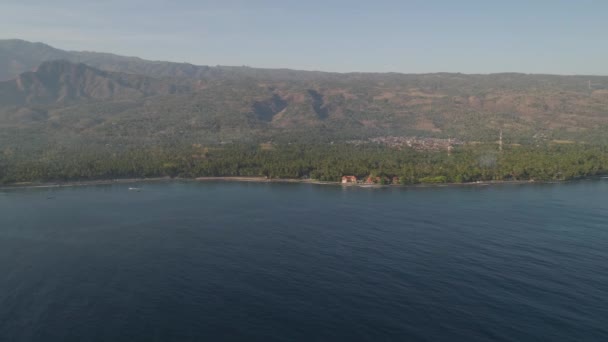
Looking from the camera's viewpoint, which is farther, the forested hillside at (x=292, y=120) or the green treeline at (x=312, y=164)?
the forested hillside at (x=292, y=120)

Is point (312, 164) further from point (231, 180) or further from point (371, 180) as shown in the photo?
point (231, 180)

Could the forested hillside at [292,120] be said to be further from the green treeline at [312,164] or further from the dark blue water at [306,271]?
the dark blue water at [306,271]

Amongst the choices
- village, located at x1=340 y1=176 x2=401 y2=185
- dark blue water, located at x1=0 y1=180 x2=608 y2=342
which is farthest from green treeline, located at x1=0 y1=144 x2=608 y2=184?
dark blue water, located at x1=0 y1=180 x2=608 y2=342

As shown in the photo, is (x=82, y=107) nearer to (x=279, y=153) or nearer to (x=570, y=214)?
(x=279, y=153)

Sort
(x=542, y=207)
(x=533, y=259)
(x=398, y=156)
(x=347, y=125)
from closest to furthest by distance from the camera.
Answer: (x=533, y=259), (x=542, y=207), (x=398, y=156), (x=347, y=125)

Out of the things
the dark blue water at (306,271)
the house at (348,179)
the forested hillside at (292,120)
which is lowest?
the dark blue water at (306,271)

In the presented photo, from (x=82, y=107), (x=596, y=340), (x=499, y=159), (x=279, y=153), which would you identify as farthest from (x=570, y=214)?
(x=82, y=107)

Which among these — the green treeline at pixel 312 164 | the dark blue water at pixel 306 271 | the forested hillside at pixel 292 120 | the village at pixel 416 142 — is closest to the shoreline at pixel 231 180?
the green treeline at pixel 312 164
